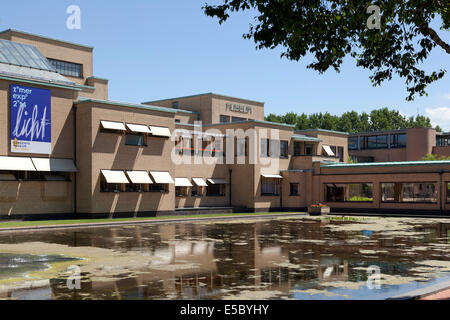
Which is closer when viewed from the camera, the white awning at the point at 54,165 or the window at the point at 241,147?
the white awning at the point at 54,165

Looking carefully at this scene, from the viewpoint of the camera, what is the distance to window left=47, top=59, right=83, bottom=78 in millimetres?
47688

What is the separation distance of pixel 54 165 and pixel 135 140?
7.02 m

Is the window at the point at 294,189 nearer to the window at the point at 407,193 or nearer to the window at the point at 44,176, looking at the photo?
the window at the point at 407,193

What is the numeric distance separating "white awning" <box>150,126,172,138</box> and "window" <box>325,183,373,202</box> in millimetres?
20240

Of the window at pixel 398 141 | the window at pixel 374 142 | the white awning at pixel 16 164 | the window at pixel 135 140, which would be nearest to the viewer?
the white awning at pixel 16 164

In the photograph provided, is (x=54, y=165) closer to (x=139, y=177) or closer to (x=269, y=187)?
(x=139, y=177)

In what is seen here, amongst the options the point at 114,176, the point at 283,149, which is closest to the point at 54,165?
the point at 114,176

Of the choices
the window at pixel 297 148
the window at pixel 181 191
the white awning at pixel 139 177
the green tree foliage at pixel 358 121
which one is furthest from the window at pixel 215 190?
the green tree foliage at pixel 358 121

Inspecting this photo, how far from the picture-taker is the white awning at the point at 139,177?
38525mm

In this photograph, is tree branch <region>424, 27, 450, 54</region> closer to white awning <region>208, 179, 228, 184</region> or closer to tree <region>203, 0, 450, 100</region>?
tree <region>203, 0, 450, 100</region>

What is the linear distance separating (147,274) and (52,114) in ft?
85.1

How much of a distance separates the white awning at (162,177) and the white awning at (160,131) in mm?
3092

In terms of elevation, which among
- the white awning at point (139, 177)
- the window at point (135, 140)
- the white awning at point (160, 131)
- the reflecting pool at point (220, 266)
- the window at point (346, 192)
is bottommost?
the reflecting pool at point (220, 266)

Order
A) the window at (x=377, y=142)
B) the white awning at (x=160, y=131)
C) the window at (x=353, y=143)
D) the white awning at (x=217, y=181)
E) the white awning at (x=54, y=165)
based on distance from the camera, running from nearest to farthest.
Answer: the white awning at (x=54, y=165), the white awning at (x=160, y=131), the white awning at (x=217, y=181), the window at (x=377, y=142), the window at (x=353, y=143)
